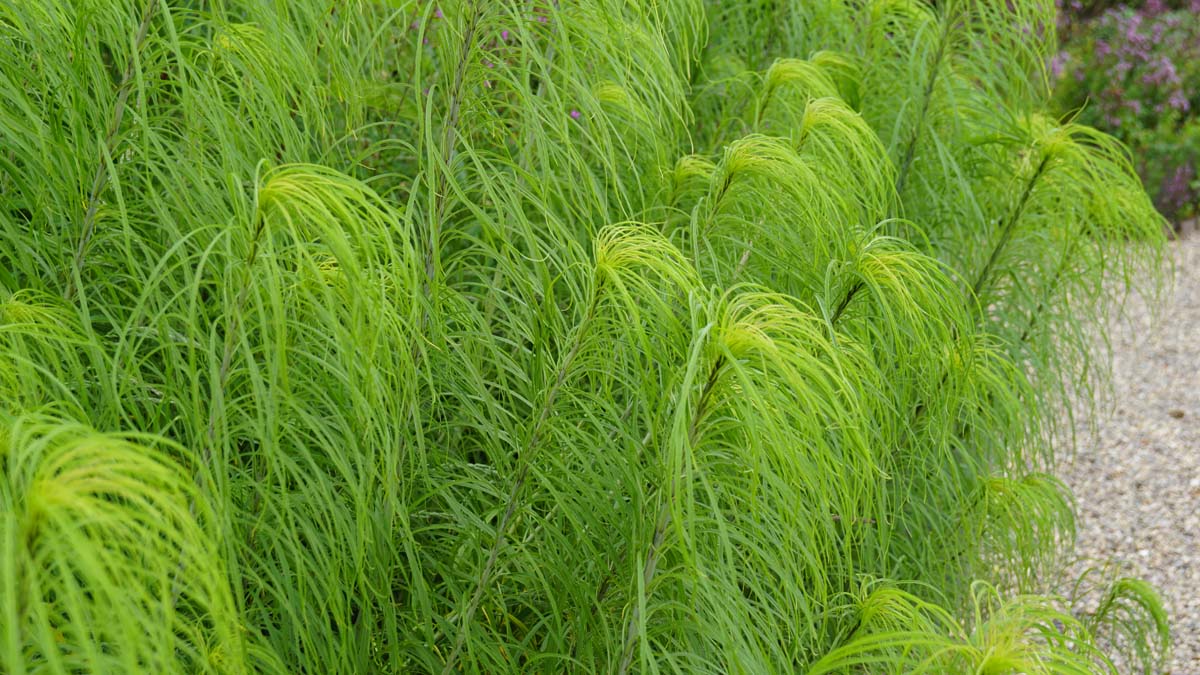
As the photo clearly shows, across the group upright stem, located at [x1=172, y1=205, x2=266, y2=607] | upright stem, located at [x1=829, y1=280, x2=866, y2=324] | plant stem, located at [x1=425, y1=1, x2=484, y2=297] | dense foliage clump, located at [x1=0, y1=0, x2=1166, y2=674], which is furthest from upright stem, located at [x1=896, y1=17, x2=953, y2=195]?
upright stem, located at [x1=172, y1=205, x2=266, y2=607]

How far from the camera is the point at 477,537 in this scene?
204 cm

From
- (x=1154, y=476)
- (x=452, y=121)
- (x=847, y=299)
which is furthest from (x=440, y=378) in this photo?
(x=1154, y=476)

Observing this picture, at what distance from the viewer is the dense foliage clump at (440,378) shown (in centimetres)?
147

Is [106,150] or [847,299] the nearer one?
[106,150]

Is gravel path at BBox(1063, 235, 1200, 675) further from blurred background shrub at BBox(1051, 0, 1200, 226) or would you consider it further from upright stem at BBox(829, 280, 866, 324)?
upright stem at BBox(829, 280, 866, 324)

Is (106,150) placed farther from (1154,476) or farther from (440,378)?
(1154,476)

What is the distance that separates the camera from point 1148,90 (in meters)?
7.54

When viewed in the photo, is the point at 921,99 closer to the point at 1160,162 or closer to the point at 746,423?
the point at 746,423

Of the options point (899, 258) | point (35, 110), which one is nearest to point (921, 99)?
point (899, 258)

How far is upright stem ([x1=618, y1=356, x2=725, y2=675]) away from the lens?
1648mm

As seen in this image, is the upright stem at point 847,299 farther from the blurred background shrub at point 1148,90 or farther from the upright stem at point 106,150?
the blurred background shrub at point 1148,90

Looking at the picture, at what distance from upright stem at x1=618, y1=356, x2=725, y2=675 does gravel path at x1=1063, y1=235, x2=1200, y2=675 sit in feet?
7.00

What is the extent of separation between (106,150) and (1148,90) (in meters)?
7.04

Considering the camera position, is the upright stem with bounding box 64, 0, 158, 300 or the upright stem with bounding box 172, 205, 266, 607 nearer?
the upright stem with bounding box 172, 205, 266, 607
